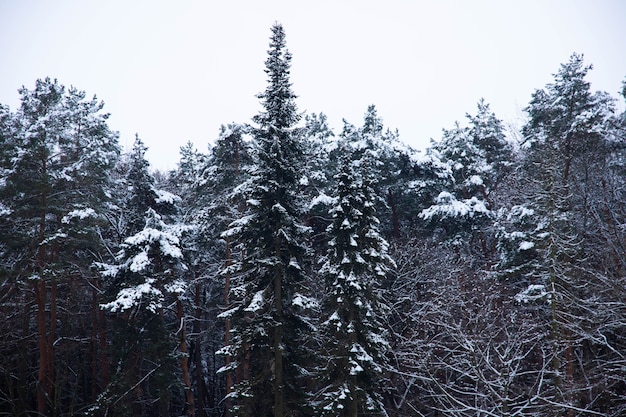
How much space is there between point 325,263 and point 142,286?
8.72m

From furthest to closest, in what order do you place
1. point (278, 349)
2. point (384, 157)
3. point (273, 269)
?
point (384, 157) → point (273, 269) → point (278, 349)

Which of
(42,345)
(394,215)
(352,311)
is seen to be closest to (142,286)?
(42,345)

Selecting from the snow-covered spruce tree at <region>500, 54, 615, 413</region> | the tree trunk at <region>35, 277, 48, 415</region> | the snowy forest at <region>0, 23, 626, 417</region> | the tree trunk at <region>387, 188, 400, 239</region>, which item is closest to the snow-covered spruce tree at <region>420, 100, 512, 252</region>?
the snowy forest at <region>0, 23, 626, 417</region>

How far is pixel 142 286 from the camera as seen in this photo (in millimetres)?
20484

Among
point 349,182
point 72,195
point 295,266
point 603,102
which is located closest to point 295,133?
point 349,182

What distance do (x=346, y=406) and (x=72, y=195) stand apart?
16.3 m

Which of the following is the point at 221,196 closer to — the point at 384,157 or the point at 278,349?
the point at 278,349

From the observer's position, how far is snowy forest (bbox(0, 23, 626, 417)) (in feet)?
54.7

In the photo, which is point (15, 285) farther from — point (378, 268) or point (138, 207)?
point (378, 268)

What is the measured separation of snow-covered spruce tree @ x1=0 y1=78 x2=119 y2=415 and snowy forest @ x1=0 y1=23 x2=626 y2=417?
109 millimetres

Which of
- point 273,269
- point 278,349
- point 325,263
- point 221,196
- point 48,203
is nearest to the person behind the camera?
point 278,349

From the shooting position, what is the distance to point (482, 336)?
17.3 meters

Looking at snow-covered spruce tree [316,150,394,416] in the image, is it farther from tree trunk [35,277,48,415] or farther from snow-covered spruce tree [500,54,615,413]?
tree trunk [35,277,48,415]

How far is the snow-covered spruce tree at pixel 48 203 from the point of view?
66.2 feet
